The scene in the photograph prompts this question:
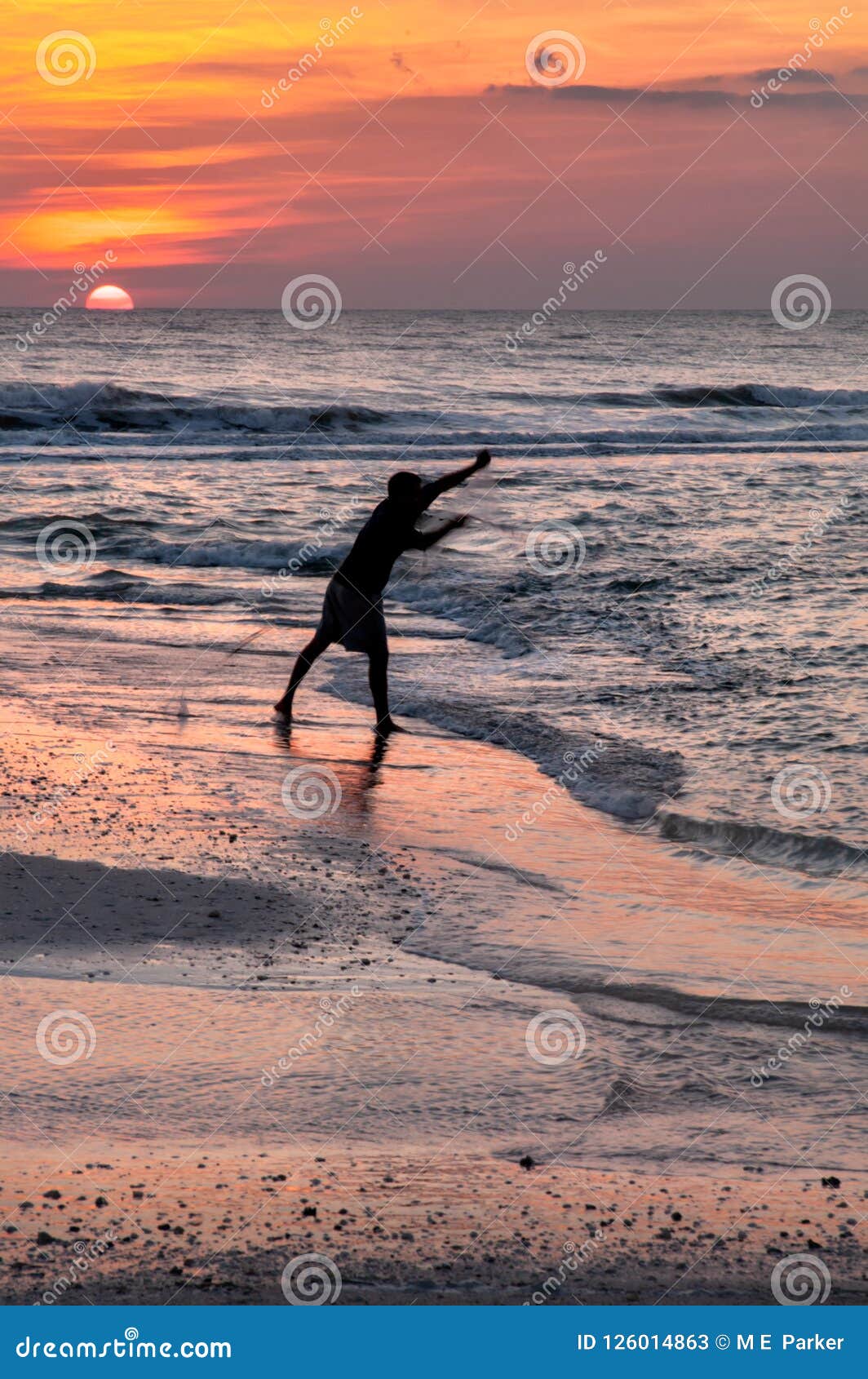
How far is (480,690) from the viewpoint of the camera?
9.92 meters

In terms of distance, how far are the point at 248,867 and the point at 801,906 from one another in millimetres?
2266

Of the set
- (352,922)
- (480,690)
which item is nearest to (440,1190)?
(352,922)

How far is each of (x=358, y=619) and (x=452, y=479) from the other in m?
1.24
